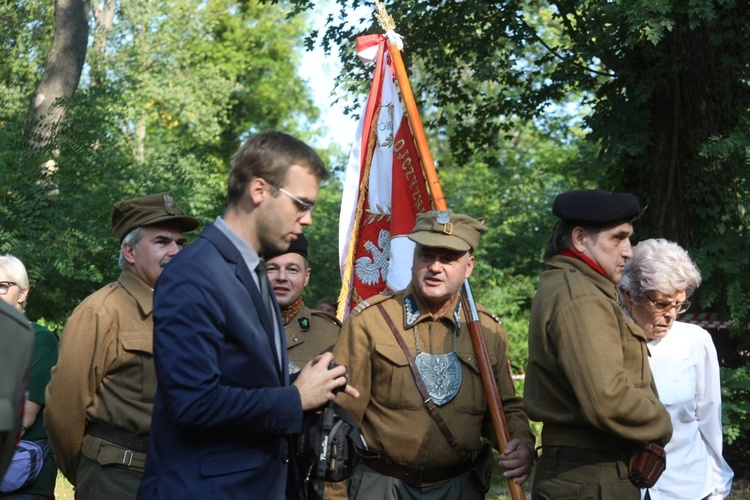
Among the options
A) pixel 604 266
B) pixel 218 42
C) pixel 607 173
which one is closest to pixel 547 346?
pixel 604 266

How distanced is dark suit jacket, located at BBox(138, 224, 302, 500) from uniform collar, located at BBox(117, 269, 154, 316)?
173 centimetres

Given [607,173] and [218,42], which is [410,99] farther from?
[218,42]

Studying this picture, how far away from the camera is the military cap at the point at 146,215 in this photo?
15.8ft

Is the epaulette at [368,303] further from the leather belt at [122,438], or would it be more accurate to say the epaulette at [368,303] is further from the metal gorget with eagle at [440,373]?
the leather belt at [122,438]

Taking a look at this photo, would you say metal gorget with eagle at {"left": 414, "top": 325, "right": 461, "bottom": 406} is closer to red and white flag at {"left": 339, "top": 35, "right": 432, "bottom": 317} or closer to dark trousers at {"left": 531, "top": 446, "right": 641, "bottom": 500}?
dark trousers at {"left": 531, "top": 446, "right": 641, "bottom": 500}

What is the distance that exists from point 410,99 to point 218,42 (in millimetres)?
28430

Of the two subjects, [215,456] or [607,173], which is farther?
[607,173]

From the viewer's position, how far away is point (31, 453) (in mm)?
4785

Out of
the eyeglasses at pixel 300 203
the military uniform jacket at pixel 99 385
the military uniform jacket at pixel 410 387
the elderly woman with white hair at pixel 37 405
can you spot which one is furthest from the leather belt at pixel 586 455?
the elderly woman with white hair at pixel 37 405

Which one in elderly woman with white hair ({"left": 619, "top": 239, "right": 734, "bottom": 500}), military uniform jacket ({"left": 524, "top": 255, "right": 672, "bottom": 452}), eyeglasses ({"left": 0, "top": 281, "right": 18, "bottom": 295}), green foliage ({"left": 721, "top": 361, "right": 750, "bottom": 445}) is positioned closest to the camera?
military uniform jacket ({"left": 524, "top": 255, "right": 672, "bottom": 452})

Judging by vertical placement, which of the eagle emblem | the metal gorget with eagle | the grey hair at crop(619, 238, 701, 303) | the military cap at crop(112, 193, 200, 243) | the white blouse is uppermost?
the military cap at crop(112, 193, 200, 243)

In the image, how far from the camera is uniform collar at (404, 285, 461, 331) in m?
4.73

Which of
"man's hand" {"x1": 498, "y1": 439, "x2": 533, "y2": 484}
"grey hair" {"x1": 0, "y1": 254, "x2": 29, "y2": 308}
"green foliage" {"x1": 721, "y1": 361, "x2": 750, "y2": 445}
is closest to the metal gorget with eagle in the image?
"man's hand" {"x1": 498, "y1": 439, "x2": 533, "y2": 484}

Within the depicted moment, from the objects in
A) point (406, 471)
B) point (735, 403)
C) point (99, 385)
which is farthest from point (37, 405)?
point (735, 403)
